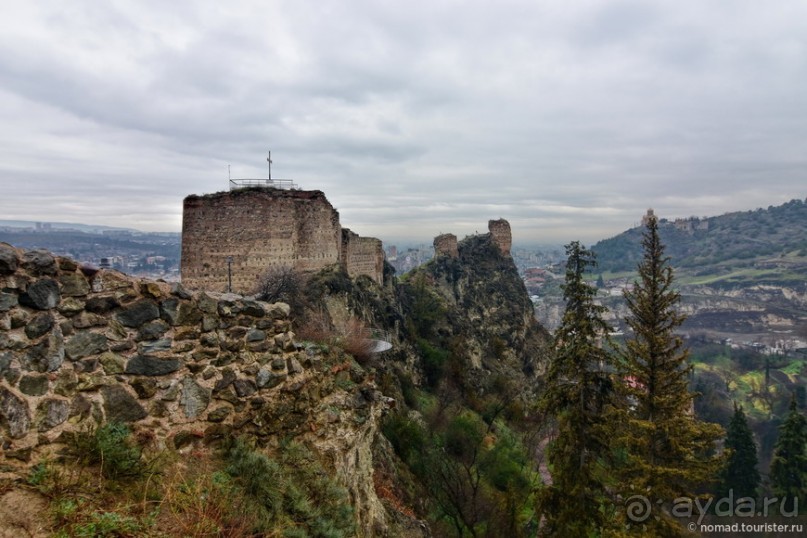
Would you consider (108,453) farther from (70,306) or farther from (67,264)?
(67,264)

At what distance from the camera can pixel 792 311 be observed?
17288 centimetres

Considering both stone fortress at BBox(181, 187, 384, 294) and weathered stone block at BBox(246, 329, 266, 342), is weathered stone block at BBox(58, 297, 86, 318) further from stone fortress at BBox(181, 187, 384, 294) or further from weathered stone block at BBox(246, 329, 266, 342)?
stone fortress at BBox(181, 187, 384, 294)

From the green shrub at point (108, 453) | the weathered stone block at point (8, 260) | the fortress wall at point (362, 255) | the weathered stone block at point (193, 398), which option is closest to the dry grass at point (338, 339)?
the weathered stone block at point (193, 398)

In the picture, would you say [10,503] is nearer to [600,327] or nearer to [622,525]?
[622,525]

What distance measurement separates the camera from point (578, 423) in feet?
48.7

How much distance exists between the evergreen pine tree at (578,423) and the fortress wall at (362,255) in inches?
684

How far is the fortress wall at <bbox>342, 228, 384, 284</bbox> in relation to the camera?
31.2 metres

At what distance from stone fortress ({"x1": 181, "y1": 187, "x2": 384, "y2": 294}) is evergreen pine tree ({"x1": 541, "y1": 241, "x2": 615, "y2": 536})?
1437 centimetres

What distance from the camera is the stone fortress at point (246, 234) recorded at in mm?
21516

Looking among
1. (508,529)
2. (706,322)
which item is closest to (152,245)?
(508,529)

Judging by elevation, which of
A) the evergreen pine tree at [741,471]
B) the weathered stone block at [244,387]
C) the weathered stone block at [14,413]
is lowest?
the evergreen pine tree at [741,471]

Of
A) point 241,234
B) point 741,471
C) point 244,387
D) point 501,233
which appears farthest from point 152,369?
point 501,233

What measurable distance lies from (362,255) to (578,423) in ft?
70.4

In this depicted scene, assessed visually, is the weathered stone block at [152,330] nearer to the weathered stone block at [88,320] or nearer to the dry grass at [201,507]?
the weathered stone block at [88,320]
